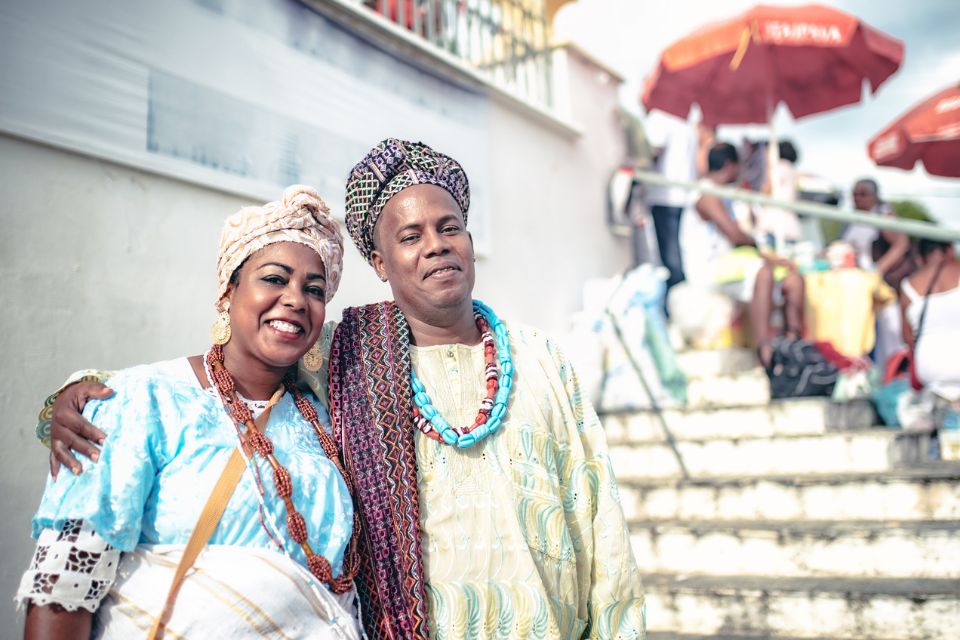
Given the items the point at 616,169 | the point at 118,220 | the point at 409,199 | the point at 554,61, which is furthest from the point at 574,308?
the point at 409,199

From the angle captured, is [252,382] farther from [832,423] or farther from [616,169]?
[616,169]

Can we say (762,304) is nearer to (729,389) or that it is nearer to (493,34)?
(729,389)

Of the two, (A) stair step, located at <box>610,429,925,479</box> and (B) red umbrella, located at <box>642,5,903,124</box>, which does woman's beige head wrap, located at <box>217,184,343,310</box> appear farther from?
(B) red umbrella, located at <box>642,5,903,124</box>

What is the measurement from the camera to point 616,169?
7930mm

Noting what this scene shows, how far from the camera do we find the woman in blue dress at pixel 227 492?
150cm

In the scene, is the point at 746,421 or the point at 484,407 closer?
the point at 484,407

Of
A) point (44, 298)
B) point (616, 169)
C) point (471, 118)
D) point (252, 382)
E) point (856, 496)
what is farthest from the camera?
point (616, 169)

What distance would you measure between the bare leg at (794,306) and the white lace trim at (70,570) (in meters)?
5.30

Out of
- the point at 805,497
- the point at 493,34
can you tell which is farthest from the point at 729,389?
the point at 493,34

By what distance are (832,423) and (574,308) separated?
265 cm

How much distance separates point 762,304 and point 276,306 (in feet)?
16.1

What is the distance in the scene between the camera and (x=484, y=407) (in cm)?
204

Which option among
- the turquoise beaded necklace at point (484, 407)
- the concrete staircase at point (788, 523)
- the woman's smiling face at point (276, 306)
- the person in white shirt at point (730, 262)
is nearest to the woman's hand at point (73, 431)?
the woman's smiling face at point (276, 306)

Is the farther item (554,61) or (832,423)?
(554,61)
